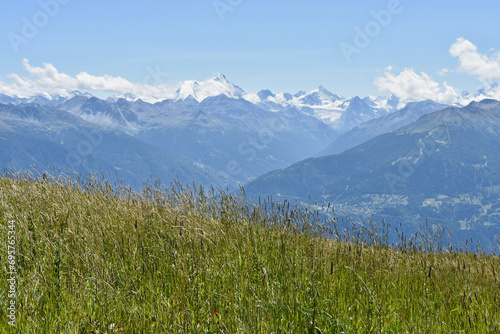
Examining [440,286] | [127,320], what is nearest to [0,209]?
[127,320]

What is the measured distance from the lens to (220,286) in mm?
4352

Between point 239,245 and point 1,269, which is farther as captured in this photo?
point 239,245

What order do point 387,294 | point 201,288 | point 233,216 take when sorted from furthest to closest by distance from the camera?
point 233,216, point 387,294, point 201,288

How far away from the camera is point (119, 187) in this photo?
386 inches

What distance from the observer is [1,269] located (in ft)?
14.2

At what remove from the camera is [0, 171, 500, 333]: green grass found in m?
3.49

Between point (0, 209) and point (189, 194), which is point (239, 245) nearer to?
point (189, 194)

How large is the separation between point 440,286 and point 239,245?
10.4ft

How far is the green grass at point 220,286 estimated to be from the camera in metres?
3.49

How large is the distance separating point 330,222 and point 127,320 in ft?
14.4

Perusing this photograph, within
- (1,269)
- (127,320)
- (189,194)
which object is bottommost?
(127,320)

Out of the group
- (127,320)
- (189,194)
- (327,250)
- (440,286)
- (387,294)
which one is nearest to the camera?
(127,320)

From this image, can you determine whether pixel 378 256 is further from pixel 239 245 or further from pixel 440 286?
pixel 239 245

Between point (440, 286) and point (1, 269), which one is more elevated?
point (440, 286)
